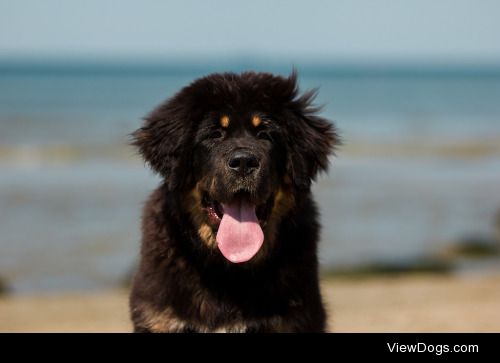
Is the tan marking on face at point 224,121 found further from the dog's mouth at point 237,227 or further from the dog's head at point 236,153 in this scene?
the dog's mouth at point 237,227

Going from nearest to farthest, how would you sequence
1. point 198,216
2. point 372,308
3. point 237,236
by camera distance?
1. point 237,236
2. point 198,216
3. point 372,308

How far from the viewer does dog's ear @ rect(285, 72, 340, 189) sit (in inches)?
233

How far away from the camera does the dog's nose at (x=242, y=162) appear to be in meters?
5.52

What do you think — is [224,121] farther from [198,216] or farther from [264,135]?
[198,216]

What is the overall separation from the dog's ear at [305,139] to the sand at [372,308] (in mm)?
2842

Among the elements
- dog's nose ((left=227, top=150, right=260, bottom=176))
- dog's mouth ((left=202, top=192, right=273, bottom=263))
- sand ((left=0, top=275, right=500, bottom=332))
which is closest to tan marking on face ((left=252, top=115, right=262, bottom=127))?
dog's nose ((left=227, top=150, right=260, bottom=176))

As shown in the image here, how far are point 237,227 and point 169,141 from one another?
77 centimetres

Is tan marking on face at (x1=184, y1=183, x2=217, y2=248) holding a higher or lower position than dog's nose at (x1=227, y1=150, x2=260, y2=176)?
lower

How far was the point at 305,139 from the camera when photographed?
6.03 m

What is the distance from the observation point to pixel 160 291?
5.82 meters

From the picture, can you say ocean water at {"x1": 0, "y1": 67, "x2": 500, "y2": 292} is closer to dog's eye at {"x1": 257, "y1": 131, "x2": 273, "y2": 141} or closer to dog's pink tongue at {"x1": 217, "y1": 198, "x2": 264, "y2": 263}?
dog's eye at {"x1": 257, "y1": 131, "x2": 273, "y2": 141}
